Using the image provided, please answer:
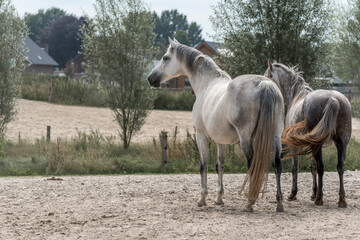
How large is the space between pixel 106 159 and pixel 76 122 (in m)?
10.3

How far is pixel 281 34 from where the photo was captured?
13.0 metres

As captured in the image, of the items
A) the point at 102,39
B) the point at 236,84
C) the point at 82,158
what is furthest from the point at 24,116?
the point at 236,84

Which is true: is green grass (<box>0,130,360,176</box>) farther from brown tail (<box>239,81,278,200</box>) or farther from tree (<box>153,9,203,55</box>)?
tree (<box>153,9,203,55</box>)

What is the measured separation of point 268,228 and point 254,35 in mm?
7998

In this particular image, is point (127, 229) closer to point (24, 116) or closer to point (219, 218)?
point (219, 218)

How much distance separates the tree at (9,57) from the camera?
14.6 m

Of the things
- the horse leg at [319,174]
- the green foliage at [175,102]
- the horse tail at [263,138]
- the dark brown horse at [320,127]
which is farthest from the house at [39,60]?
the horse tail at [263,138]

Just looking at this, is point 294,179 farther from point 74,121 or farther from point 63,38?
point 63,38

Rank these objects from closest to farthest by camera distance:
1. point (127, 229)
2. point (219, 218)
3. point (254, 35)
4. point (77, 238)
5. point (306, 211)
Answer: point (77, 238) → point (127, 229) → point (219, 218) → point (306, 211) → point (254, 35)

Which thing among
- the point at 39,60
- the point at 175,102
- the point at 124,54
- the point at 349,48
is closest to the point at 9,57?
the point at 124,54

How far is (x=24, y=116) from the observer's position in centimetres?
2388

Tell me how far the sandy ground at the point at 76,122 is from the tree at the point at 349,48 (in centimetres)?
308

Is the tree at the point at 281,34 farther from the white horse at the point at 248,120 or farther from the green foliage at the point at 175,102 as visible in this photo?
the green foliage at the point at 175,102

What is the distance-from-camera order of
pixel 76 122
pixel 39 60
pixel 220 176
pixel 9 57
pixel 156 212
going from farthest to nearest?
pixel 39 60 < pixel 76 122 < pixel 9 57 < pixel 220 176 < pixel 156 212
